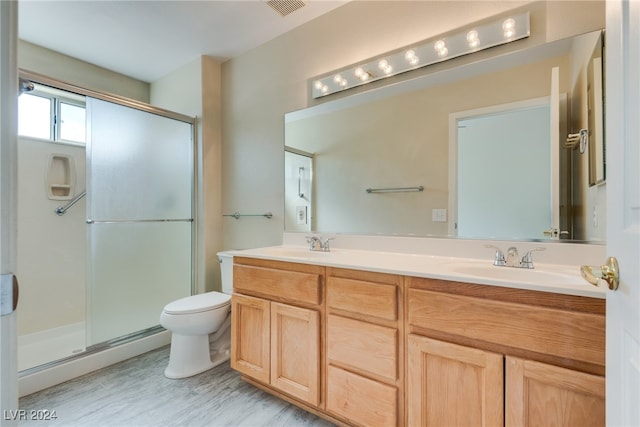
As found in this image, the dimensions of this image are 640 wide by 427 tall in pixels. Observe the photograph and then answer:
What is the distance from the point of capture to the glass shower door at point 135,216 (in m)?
2.30

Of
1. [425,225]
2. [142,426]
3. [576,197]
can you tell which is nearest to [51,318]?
[142,426]

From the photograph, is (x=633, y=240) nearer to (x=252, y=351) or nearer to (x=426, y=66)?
(x=426, y=66)

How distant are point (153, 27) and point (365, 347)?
2605mm

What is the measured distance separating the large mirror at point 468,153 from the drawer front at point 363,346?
664mm

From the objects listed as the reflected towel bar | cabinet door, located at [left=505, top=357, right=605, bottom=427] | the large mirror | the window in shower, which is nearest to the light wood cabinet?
cabinet door, located at [left=505, top=357, right=605, bottom=427]

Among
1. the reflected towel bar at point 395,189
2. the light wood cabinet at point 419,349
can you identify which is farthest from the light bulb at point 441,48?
the light wood cabinet at point 419,349

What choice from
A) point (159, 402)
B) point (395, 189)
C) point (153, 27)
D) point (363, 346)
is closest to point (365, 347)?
point (363, 346)

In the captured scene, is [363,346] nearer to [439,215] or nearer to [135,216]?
[439,215]

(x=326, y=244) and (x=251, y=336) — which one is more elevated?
(x=326, y=244)

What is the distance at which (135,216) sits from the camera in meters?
2.49

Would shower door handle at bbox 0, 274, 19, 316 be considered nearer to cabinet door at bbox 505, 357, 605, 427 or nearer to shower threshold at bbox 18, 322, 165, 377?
cabinet door at bbox 505, 357, 605, 427

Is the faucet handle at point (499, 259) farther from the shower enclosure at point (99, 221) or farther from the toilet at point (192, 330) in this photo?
the shower enclosure at point (99, 221)

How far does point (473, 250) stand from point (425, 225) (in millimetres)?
280

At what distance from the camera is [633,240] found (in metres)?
0.58
